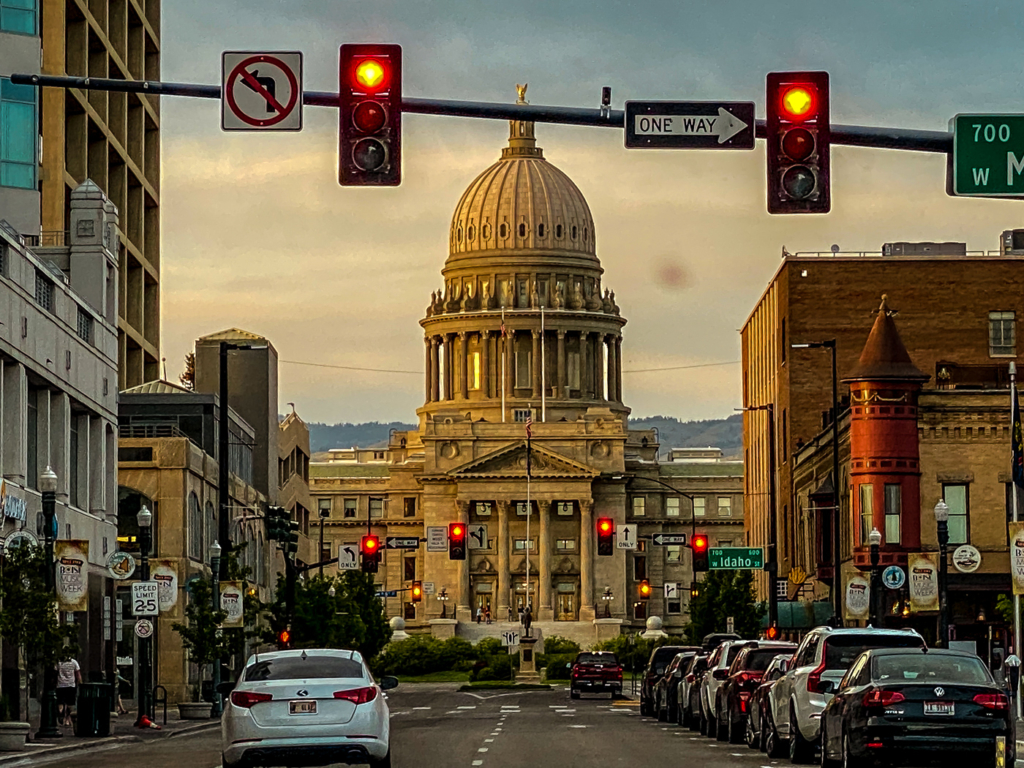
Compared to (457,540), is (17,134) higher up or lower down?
higher up

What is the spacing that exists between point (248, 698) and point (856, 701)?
7.33 meters

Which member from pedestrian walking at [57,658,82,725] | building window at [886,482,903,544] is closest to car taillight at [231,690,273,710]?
pedestrian walking at [57,658,82,725]

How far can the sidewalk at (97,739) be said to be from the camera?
37.1 meters

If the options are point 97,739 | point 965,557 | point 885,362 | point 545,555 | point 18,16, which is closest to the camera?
point 97,739

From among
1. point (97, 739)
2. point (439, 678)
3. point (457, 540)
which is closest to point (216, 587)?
point (97, 739)

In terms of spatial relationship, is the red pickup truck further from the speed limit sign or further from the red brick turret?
the speed limit sign

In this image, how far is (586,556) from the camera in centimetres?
17725

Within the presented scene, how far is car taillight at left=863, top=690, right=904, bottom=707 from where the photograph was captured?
25953mm

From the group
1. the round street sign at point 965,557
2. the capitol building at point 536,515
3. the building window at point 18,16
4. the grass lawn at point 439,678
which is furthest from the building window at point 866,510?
the capitol building at point 536,515

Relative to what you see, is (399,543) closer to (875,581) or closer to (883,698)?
(875,581)

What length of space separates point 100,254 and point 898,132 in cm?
4442

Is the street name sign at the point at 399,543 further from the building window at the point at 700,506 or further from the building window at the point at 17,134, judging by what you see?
the building window at the point at 700,506

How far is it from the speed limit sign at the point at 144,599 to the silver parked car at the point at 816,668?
21481 mm

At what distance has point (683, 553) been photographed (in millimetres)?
183000
